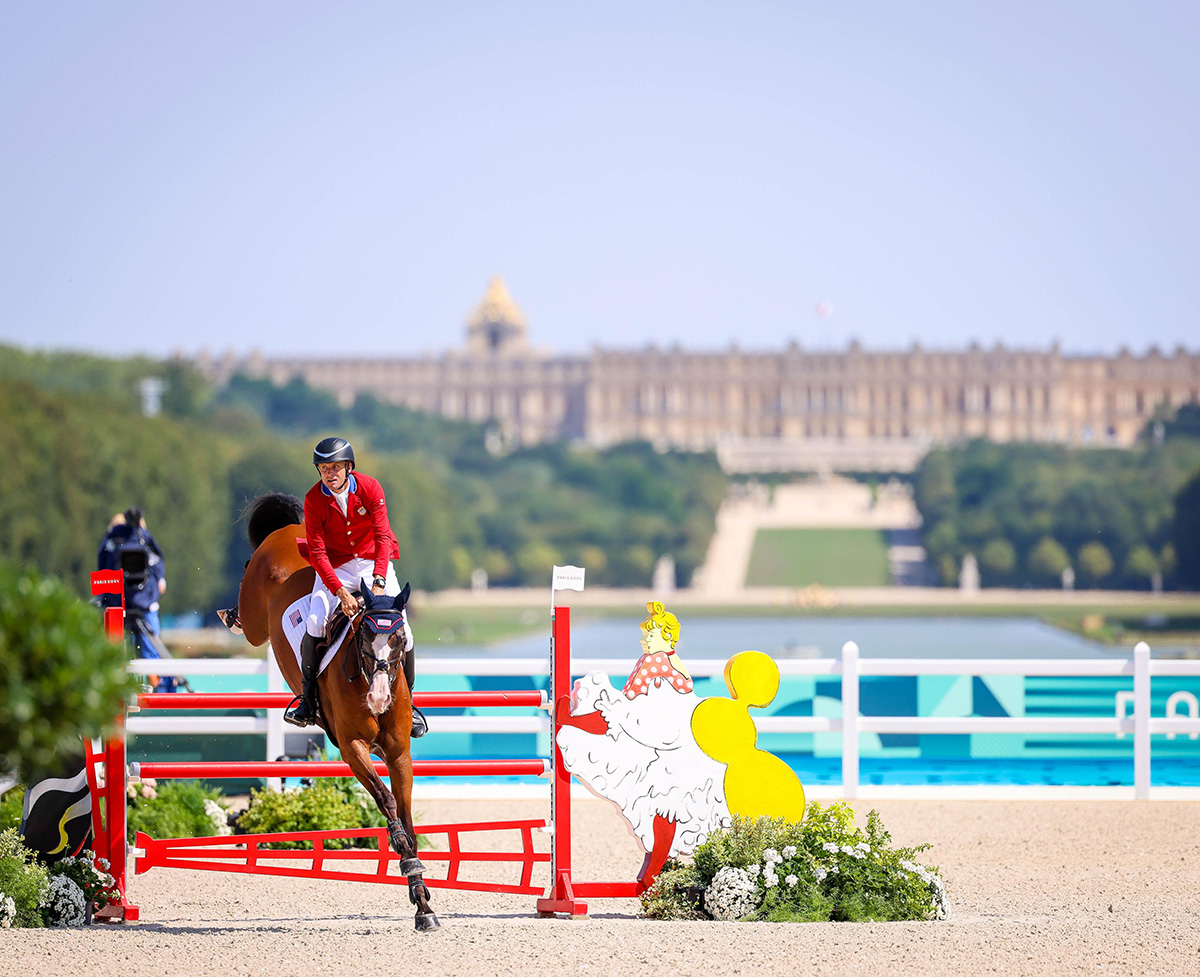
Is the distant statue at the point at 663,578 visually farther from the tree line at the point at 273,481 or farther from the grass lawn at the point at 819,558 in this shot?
the grass lawn at the point at 819,558

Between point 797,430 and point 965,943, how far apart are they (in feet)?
407

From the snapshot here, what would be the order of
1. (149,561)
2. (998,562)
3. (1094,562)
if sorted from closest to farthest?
(149,561) → (1094,562) → (998,562)

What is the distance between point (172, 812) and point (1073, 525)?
5439 centimetres

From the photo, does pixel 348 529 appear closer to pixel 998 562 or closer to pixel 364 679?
pixel 364 679

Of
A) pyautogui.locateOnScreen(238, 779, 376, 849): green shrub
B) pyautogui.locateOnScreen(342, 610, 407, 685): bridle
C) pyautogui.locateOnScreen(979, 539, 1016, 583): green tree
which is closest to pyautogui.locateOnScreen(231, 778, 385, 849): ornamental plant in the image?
pyautogui.locateOnScreen(238, 779, 376, 849): green shrub

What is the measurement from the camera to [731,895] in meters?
6.82

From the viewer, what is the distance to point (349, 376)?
448 feet

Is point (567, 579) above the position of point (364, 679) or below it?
above

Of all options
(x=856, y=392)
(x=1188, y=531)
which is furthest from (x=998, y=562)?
(x=856, y=392)

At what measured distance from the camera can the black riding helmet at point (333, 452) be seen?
6305 millimetres

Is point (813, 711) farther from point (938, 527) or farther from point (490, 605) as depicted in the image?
point (938, 527)

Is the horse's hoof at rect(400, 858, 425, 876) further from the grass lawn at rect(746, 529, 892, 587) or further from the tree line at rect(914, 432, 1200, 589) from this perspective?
the grass lawn at rect(746, 529, 892, 587)

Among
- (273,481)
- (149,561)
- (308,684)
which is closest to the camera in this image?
(308,684)

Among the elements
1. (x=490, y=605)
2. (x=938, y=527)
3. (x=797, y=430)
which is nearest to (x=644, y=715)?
(x=490, y=605)
